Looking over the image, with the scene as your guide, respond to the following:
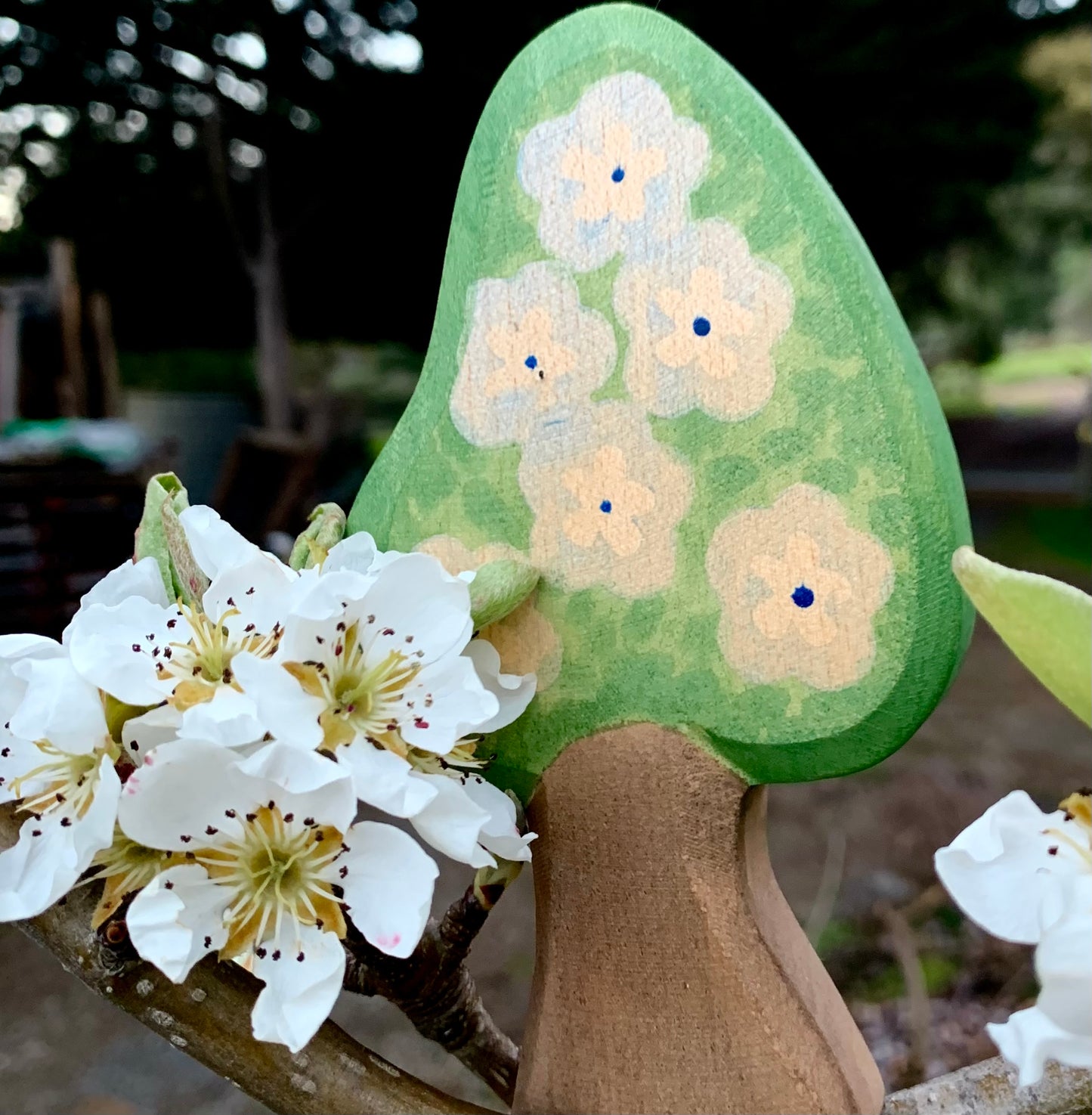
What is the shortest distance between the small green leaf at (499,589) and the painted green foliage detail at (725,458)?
0.06 ft

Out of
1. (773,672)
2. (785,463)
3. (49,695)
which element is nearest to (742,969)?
(773,672)

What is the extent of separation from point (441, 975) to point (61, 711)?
310mm

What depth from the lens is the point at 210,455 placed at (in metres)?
5.32

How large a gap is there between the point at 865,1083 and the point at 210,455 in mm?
5227

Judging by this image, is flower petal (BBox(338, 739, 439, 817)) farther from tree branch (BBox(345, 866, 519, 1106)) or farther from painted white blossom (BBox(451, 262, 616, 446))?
painted white blossom (BBox(451, 262, 616, 446))

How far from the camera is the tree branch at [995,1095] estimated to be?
52cm

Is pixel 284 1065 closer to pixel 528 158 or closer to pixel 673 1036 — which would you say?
pixel 673 1036

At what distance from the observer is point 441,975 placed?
624mm

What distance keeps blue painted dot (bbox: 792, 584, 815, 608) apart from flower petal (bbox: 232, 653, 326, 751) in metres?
0.28

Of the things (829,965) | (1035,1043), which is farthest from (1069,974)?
(829,965)

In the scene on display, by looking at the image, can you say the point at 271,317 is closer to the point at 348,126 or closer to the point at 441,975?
the point at 348,126

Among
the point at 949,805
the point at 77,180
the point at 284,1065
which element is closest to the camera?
the point at 284,1065

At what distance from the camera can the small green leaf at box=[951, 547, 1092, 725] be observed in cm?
42

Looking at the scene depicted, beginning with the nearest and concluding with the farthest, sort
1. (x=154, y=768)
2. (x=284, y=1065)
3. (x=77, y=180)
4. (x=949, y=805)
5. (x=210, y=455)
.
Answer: (x=154, y=768) < (x=284, y=1065) < (x=949, y=805) < (x=77, y=180) < (x=210, y=455)
